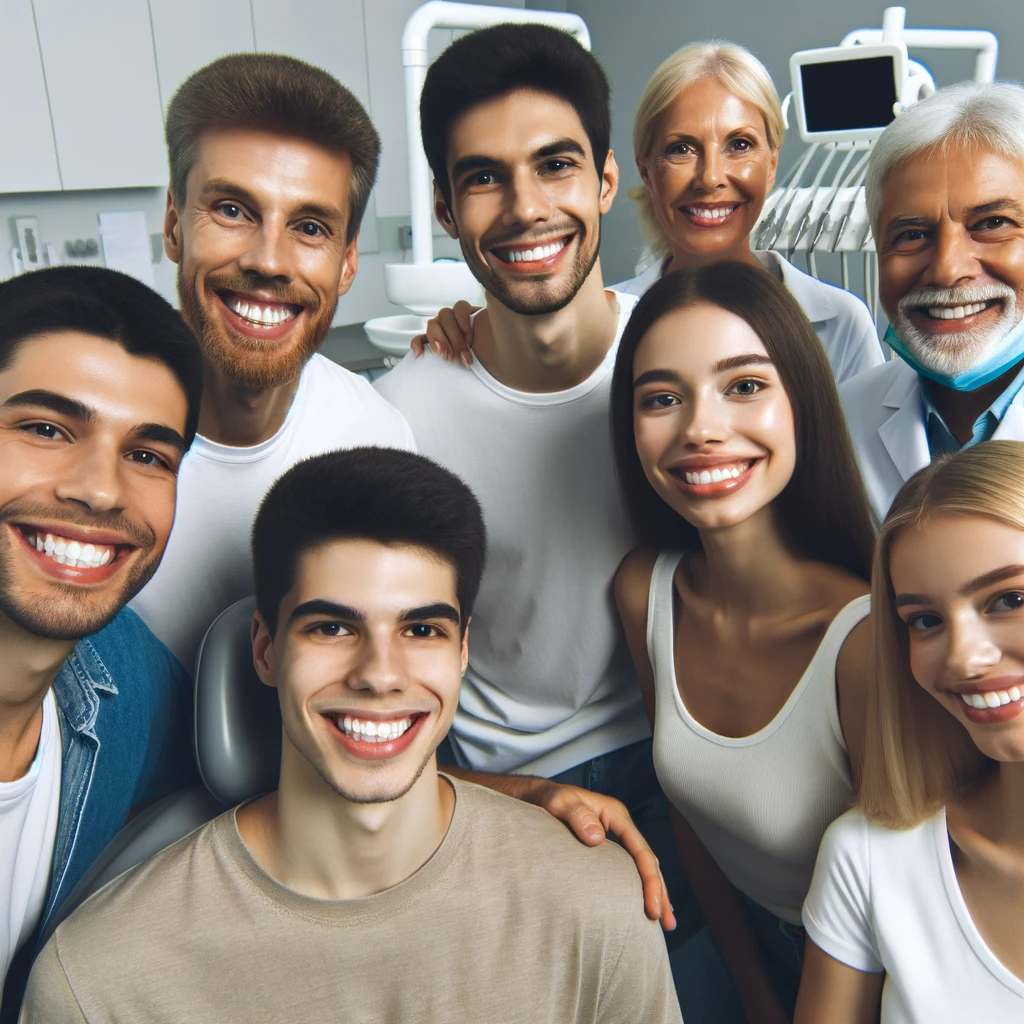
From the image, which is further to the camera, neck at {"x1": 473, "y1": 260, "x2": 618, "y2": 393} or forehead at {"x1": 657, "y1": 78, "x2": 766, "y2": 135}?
forehead at {"x1": 657, "y1": 78, "x2": 766, "y2": 135}

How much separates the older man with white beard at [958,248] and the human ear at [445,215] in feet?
2.38

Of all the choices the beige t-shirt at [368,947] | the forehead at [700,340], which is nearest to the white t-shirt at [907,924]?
the beige t-shirt at [368,947]

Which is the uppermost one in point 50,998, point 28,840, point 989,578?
point 989,578

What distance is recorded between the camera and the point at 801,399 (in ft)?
4.60

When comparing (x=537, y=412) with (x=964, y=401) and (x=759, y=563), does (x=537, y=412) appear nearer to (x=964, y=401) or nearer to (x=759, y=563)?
(x=759, y=563)

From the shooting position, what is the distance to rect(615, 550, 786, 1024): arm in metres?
1.52

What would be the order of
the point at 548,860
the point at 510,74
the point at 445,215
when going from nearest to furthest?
1. the point at 548,860
2. the point at 510,74
3. the point at 445,215

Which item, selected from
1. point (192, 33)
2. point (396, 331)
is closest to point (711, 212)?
point (396, 331)

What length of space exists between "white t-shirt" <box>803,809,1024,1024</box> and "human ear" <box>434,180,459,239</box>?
1178 millimetres

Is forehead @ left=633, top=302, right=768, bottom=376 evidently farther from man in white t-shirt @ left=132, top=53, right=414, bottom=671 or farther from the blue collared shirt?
man in white t-shirt @ left=132, top=53, right=414, bottom=671

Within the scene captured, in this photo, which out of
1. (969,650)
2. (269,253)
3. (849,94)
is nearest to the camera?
(969,650)

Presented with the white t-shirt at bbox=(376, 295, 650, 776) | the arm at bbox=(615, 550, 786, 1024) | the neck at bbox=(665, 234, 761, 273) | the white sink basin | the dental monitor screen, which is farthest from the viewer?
the white sink basin

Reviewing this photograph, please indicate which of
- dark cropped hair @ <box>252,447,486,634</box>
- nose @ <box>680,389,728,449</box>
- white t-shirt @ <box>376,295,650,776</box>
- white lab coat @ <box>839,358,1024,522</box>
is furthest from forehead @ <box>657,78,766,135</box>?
dark cropped hair @ <box>252,447,486,634</box>

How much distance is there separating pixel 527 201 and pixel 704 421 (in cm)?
54
